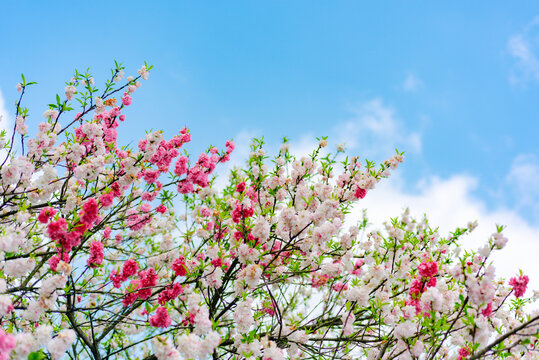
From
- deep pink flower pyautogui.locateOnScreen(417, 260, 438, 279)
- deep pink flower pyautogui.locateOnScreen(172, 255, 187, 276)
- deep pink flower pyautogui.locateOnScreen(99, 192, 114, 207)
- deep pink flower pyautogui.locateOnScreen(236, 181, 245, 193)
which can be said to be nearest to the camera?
deep pink flower pyautogui.locateOnScreen(417, 260, 438, 279)

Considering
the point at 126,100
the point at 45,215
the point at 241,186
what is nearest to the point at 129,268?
the point at 45,215

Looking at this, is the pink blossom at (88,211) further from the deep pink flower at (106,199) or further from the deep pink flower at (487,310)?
the deep pink flower at (487,310)

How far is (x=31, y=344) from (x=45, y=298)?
29.4 inches

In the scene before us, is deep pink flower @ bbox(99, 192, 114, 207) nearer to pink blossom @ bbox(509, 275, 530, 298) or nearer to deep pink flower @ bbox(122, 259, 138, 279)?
deep pink flower @ bbox(122, 259, 138, 279)

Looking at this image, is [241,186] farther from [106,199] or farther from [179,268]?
[106,199]

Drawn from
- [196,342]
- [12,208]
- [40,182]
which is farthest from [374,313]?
[12,208]

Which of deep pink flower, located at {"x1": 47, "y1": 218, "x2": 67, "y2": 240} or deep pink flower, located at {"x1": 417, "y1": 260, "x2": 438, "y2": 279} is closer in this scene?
deep pink flower, located at {"x1": 47, "y1": 218, "x2": 67, "y2": 240}

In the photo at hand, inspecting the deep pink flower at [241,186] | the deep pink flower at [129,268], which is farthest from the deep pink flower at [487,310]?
the deep pink flower at [129,268]

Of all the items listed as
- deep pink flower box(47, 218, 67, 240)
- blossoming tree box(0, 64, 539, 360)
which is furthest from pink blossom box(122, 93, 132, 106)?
deep pink flower box(47, 218, 67, 240)

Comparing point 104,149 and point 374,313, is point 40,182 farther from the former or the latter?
point 374,313

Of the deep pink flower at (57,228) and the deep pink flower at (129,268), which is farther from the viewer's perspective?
the deep pink flower at (129,268)

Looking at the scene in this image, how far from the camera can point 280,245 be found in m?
5.38

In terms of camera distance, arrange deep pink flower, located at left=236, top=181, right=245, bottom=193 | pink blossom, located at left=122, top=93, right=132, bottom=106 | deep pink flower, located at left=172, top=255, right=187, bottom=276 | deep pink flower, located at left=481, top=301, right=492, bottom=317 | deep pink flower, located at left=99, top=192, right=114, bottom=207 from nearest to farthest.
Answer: deep pink flower, located at left=481, top=301, right=492, bottom=317 → deep pink flower, located at left=172, top=255, right=187, bottom=276 → deep pink flower, located at left=99, top=192, right=114, bottom=207 → deep pink flower, located at left=236, top=181, right=245, bottom=193 → pink blossom, located at left=122, top=93, right=132, bottom=106

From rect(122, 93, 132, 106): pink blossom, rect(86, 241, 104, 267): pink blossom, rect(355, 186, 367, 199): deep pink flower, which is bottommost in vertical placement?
rect(86, 241, 104, 267): pink blossom
